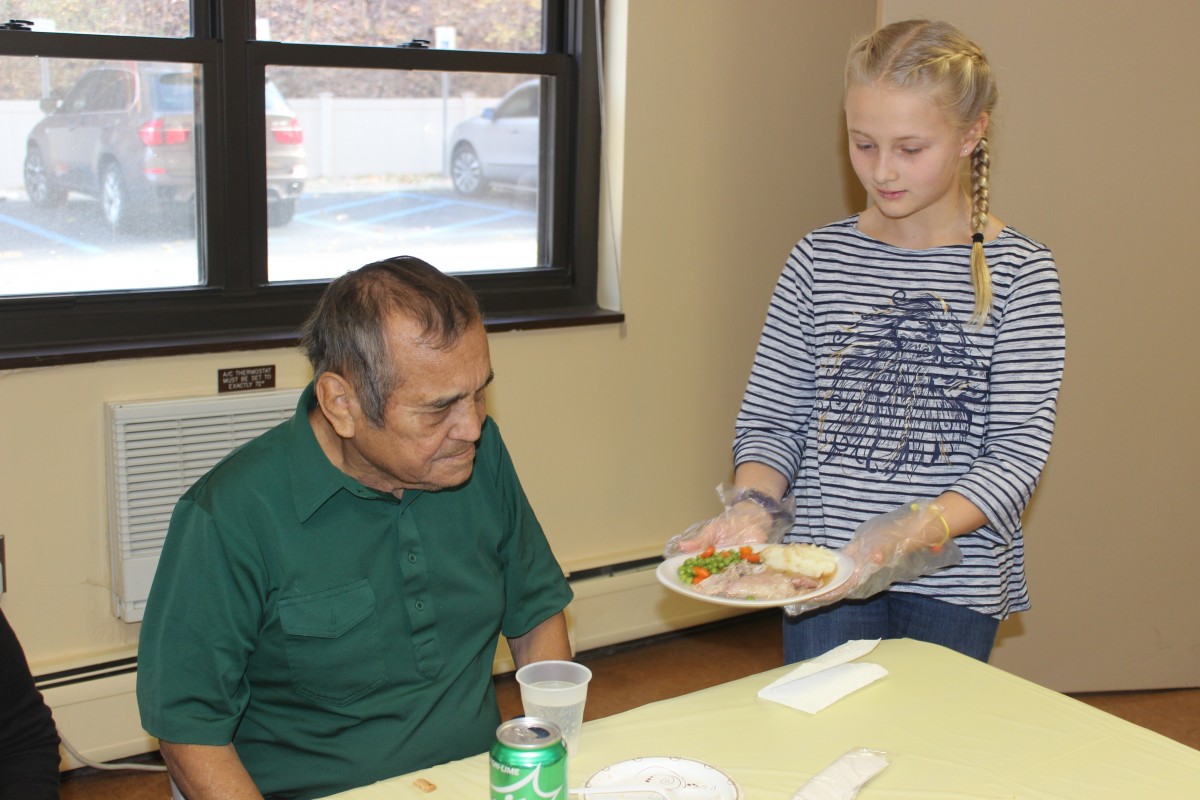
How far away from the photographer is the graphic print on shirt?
5.74 feet

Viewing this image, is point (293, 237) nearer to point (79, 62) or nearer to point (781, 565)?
point (79, 62)

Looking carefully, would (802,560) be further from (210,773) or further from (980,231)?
(210,773)

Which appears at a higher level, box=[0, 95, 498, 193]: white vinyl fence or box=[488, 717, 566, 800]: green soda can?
box=[0, 95, 498, 193]: white vinyl fence

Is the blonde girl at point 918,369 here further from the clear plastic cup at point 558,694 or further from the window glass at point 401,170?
the window glass at point 401,170

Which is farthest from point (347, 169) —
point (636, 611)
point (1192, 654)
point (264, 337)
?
point (1192, 654)

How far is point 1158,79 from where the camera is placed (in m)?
2.93

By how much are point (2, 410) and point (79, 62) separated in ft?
2.54

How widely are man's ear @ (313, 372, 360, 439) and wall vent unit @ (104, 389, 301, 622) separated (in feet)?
4.33

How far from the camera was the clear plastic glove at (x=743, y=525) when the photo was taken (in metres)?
1.82

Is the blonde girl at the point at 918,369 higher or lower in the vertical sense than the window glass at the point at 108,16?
lower

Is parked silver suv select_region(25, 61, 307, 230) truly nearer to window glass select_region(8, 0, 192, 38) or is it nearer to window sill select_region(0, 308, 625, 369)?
window glass select_region(8, 0, 192, 38)

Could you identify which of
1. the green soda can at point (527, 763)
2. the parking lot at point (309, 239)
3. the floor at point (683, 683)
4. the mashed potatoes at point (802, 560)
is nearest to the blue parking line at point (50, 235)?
the parking lot at point (309, 239)

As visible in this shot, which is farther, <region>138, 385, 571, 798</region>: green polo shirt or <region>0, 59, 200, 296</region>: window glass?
<region>0, 59, 200, 296</region>: window glass

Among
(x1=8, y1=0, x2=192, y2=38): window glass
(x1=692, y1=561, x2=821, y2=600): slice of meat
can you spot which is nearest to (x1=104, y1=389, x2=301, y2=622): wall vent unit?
(x1=8, y1=0, x2=192, y2=38): window glass
